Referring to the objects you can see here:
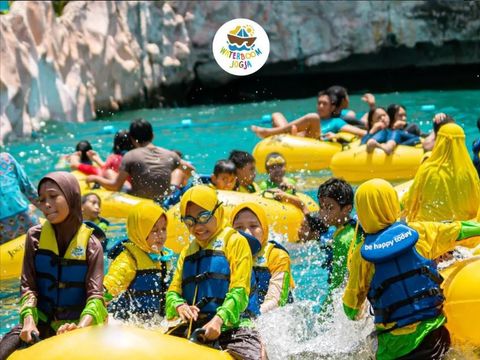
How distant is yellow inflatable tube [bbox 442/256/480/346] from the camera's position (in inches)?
162

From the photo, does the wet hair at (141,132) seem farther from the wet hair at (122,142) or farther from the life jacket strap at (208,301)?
the life jacket strap at (208,301)

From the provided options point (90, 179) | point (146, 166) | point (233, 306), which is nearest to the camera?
point (233, 306)

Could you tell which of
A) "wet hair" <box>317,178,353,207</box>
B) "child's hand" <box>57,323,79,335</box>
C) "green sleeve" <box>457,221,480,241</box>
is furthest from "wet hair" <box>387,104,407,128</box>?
"child's hand" <box>57,323,79,335</box>

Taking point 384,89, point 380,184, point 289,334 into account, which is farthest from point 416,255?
point 384,89

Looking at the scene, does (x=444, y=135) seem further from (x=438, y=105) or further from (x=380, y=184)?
(x=438, y=105)

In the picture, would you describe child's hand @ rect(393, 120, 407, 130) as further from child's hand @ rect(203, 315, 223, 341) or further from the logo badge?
child's hand @ rect(203, 315, 223, 341)

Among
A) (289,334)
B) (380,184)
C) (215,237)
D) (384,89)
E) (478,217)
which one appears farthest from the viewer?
(384,89)

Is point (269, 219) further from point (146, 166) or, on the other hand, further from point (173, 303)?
point (173, 303)

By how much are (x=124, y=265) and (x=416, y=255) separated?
6.10 ft

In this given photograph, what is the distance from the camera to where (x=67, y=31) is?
15727 millimetres

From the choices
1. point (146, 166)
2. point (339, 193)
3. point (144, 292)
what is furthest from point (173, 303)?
point (146, 166)

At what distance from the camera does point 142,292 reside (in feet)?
16.5

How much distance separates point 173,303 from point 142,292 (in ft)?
3.02

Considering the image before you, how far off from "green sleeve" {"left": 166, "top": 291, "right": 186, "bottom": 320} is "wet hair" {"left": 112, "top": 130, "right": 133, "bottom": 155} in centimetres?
505
